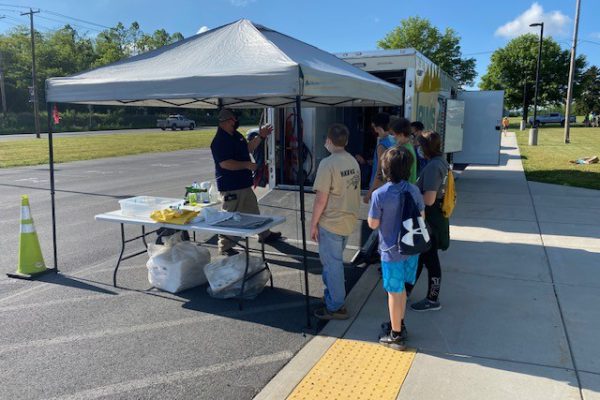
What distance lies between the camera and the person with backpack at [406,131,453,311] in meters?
3.95

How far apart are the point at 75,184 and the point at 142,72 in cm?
932

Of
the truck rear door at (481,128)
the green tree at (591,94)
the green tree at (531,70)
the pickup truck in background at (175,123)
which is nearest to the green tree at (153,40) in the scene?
the pickup truck in background at (175,123)

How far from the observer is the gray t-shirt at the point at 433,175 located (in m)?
3.94

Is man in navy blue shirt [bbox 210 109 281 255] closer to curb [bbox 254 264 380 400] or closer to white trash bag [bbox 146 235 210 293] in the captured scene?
white trash bag [bbox 146 235 210 293]

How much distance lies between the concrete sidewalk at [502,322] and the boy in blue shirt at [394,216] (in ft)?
1.67

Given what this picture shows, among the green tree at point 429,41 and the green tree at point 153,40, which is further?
the green tree at point 153,40

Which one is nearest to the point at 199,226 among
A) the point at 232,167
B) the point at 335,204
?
the point at 232,167

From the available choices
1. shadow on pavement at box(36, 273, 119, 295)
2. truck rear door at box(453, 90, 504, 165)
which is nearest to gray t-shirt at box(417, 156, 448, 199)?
shadow on pavement at box(36, 273, 119, 295)

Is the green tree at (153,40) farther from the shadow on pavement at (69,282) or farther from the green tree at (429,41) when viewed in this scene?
the shadow on pavement at (69,282)

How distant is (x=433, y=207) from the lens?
166 inches

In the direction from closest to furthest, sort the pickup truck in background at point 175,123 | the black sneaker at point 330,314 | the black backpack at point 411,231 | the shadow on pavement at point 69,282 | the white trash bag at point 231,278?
the black backpack at point 411,231, the black sneaker at point 330,314, the white trash bag at point 231,278, the shadow on pavement at point 69,282, the pickup truck in background at point 175,123

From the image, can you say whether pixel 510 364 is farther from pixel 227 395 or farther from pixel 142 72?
pixel 142 72

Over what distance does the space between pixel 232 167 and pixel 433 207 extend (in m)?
2.38

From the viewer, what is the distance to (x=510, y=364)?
3373 mm
